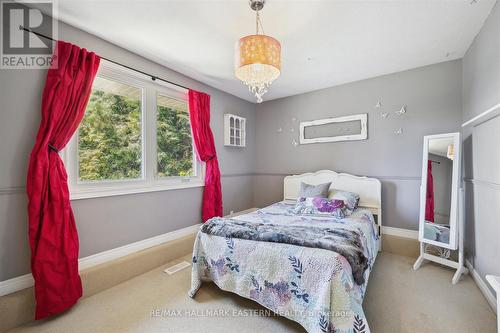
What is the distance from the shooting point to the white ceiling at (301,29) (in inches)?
70.0

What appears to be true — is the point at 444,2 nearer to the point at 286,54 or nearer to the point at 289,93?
the point at 286,54

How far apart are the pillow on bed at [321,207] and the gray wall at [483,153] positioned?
48.5 inches

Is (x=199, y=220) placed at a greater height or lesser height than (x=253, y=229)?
lesser

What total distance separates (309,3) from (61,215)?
2.68 metres

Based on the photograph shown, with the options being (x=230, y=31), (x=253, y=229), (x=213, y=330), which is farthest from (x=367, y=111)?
(x=213, y=330)

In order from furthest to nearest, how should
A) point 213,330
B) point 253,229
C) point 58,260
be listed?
point 253,229 < point 58,260 < point 213,330

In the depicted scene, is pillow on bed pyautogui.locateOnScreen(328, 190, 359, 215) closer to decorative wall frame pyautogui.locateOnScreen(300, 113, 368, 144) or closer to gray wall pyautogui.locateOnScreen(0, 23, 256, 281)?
decorative wall frame pyautogui.locateOnScreen(300, 113, 368, 144)

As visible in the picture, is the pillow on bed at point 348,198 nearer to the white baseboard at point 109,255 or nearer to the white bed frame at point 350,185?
the white bed frame at point 350,185

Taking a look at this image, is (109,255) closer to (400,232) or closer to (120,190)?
(120,190)

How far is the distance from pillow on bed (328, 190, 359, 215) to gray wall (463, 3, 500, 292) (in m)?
1.14

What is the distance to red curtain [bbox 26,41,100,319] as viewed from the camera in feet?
5.60

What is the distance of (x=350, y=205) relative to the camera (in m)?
2.87

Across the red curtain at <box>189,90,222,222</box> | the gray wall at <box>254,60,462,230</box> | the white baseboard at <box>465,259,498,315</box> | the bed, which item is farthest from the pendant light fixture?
the white baseboard at <box>465,259,498,315</box>

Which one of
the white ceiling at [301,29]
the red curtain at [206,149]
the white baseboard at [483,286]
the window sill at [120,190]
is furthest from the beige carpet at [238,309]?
the white ceiling at [301,29]
